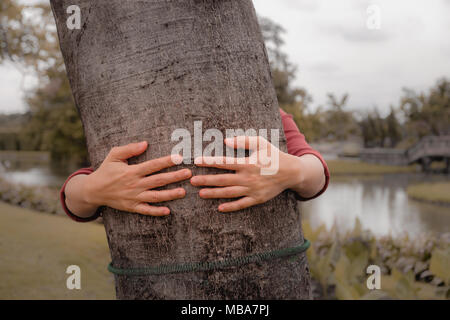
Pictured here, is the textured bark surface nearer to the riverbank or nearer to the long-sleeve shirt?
the long-sleeve shirt

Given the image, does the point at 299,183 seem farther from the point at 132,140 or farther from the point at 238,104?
the point at 132,140

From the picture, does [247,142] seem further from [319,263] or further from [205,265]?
[319,263]

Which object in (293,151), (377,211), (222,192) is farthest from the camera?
(377,211)

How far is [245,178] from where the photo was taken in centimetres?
123

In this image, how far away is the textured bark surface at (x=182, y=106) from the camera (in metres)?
1.22

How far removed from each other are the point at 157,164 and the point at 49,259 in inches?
154

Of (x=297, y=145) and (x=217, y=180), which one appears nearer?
(x=217, y=180)

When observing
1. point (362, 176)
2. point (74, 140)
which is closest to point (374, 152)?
point (362, 176)

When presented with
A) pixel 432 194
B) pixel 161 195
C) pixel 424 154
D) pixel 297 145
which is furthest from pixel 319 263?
pixel 424 154

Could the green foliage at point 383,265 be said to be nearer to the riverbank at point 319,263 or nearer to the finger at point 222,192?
the riverbank at point 319,263

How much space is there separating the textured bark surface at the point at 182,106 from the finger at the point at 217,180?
4cm

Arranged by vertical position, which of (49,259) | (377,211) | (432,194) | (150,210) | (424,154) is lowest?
(377,211)

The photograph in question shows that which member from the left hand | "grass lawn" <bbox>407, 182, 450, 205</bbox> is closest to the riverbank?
the left hand

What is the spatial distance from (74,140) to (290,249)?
17.8 meters
